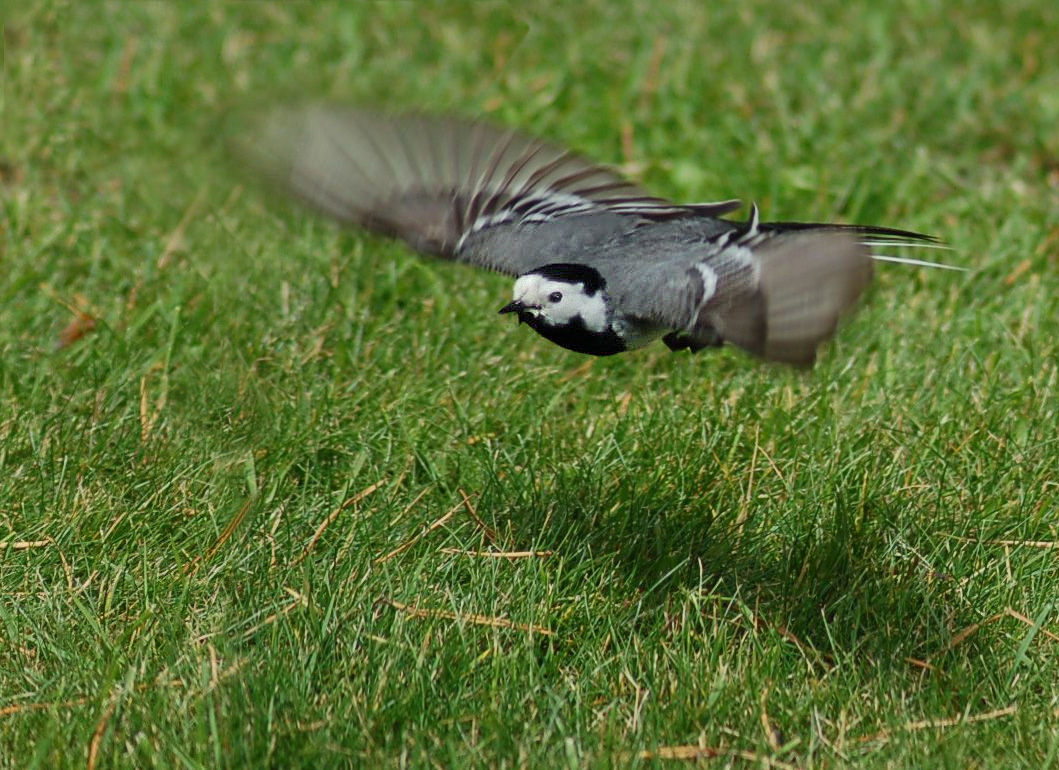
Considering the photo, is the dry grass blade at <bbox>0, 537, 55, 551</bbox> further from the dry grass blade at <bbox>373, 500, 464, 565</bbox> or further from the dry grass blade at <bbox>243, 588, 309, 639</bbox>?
the dry grass blade at <bbox>373, 500, 464, 565</bbox>

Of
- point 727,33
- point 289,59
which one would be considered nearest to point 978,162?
point 727,33

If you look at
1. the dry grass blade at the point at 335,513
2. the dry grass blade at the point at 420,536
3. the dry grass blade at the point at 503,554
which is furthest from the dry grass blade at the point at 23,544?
the dry grass blade at the point at 503,554

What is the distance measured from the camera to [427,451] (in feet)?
11.8

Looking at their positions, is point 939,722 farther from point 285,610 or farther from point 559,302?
point 285,610

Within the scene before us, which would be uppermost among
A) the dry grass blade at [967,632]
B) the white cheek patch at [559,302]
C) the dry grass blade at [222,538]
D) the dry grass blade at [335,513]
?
the white cheek patch at [559,302]

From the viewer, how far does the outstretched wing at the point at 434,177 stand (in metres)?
3.27

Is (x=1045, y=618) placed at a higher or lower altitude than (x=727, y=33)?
lower

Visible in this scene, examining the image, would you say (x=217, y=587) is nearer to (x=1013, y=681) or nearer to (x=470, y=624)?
(x=470, y=624)

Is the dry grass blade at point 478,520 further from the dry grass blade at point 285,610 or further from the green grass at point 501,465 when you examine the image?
the dry grass blade at point 285,610

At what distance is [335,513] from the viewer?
331 centimetres

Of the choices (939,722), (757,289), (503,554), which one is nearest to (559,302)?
(757,289)

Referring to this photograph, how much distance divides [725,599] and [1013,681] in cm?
58

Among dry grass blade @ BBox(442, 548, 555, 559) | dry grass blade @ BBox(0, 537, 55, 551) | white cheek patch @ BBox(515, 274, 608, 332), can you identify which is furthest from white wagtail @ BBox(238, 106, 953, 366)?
dry grass blade @ BBox(0, 537, 55, 551)

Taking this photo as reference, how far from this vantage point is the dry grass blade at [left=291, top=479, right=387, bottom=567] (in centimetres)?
318
